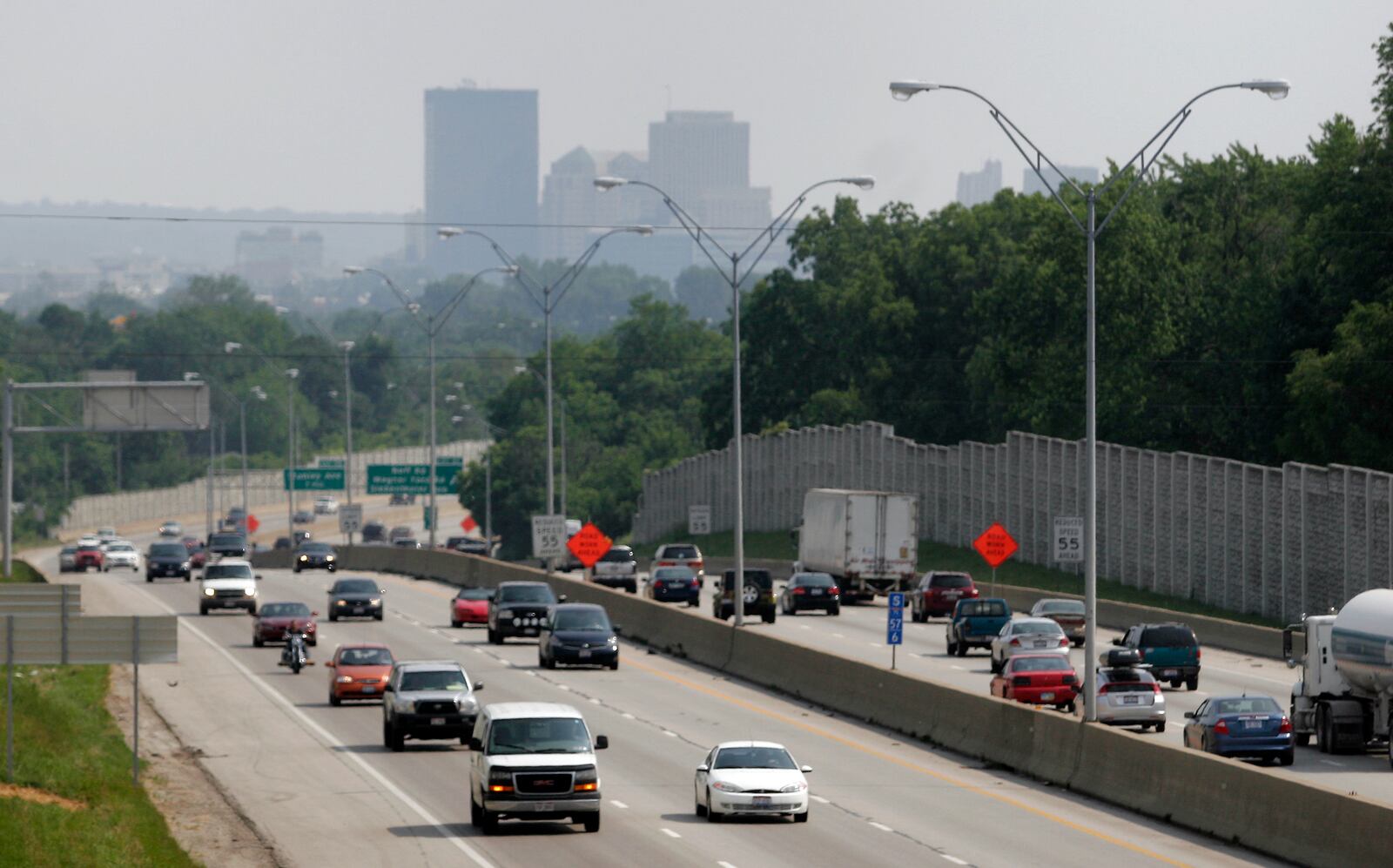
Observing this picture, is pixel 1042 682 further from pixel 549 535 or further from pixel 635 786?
pixel 549 535

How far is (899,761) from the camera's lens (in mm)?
38750

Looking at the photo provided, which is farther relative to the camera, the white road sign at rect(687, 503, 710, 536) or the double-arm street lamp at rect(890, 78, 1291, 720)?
the white road sign at rect(687, 503, 710, 536)

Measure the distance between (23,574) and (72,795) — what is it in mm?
56044

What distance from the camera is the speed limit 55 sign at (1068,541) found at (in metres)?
63.7

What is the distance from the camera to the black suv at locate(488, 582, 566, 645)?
205ft

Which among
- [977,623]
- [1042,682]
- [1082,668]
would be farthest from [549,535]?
[1042,682]

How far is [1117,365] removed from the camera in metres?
108

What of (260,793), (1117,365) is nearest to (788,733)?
(260,793)

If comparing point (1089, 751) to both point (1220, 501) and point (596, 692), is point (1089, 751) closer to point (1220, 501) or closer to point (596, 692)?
point (596, 692)

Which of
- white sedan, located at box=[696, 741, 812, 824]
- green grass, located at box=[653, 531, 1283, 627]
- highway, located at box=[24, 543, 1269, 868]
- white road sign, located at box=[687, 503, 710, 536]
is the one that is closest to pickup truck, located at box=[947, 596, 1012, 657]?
highway, located at box=[24, 543, 1269, 868]

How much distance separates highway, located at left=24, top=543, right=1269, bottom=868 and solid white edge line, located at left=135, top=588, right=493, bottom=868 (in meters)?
0.08

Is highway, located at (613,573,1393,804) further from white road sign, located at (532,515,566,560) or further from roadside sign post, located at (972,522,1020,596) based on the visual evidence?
white road sign, located at (532,515,566,560)

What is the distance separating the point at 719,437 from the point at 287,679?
101150mm

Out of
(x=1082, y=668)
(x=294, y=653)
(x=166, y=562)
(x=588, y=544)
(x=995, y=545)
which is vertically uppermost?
(x=995, y=545)
